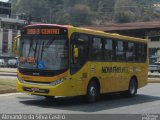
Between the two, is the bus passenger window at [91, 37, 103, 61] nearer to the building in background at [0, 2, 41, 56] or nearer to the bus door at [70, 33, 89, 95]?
the bus door at [70, 33, 89, 95]

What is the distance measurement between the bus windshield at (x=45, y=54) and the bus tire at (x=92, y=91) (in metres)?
1.93

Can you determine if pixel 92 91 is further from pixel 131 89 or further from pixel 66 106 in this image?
pixel 131 89

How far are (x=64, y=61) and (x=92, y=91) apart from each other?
7.48 feet

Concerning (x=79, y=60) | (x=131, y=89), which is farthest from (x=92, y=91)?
(x=131, y=89)

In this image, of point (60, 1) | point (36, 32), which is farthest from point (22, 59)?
point (60, 1)

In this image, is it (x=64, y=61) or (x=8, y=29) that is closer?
(x=64, y=61)

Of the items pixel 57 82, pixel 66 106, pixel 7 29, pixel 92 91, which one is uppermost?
pixel 57 82

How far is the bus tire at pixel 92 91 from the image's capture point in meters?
17.6

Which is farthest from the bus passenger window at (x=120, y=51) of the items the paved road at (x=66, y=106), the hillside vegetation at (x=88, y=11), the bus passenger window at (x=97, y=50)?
the hillside vegetation at (x=88, y=11)

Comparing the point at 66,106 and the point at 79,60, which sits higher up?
the point at 79,60

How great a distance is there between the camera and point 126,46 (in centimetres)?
2114

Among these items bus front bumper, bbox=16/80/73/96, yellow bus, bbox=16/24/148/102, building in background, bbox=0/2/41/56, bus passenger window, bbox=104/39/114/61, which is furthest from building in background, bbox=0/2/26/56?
bus front bumper, bbox=16/80/73/96

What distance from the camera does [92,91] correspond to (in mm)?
17828

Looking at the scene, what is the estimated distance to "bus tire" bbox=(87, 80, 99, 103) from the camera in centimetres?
1760
